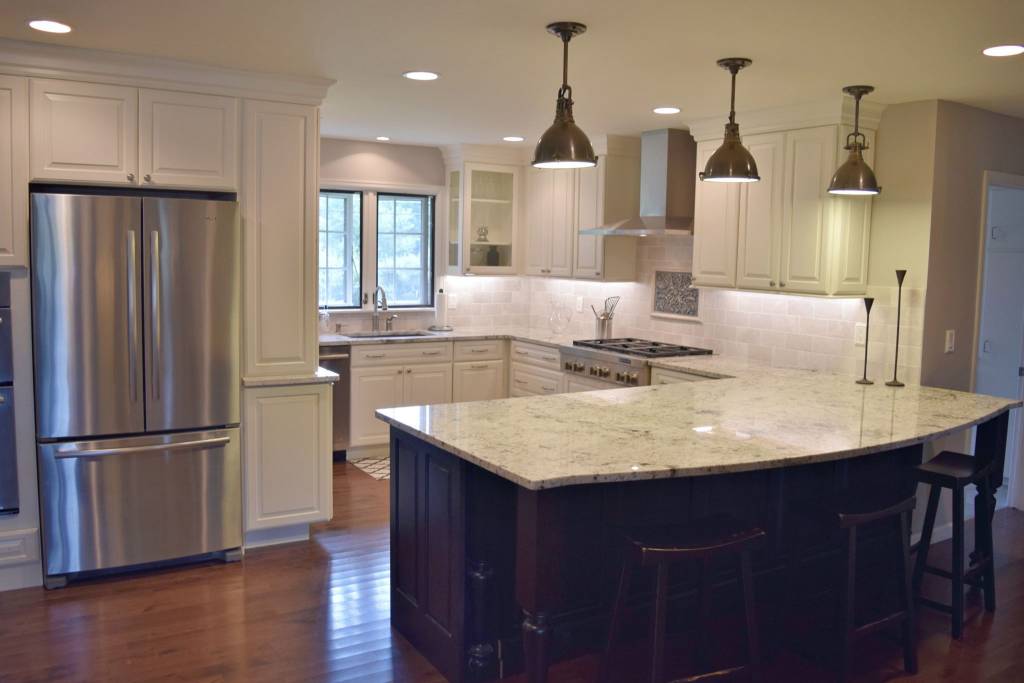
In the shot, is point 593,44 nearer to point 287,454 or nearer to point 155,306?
point 155,306

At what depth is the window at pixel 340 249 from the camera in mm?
6770

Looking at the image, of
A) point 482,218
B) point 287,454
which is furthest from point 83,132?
point 482,218

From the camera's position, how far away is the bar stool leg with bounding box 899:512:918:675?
317cm

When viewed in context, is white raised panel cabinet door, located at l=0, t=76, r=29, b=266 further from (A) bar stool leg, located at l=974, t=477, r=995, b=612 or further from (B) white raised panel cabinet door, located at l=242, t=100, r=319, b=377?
(A) bar stool leg, located at l=974, t=477, r=995, b=612

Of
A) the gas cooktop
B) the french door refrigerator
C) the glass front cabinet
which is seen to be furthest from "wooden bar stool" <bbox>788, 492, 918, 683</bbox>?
the glass front cabinet

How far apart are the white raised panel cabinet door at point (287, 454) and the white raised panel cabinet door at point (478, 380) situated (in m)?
2.23

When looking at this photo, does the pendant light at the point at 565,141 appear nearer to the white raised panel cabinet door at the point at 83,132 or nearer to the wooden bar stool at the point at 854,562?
the wooden bar stool at the point at 854,562

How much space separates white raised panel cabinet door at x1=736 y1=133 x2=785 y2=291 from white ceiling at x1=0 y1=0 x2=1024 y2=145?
1.01 feet

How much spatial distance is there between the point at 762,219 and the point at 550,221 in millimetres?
2174

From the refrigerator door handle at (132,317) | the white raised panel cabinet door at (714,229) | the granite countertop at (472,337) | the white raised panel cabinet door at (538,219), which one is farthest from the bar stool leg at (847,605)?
the white raised panel cabinet door at (538,219)

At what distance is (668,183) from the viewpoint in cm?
553

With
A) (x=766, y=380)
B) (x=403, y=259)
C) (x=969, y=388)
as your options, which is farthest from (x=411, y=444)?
(x=403, y=259)

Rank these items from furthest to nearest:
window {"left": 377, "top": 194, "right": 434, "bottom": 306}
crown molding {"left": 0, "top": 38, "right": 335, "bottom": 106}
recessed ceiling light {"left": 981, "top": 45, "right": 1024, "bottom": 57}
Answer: window {"left": 377, "top": 194, "right": 434, "bottom": 306}
crown molding {"left": 0, "top": 38, "right": 335, "bottom": 106}
recessed ceiling light {"left": 981, "top": 45, "right": 1024, "bottom": 57}

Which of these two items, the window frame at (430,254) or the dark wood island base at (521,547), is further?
the window frame at (430,254)
